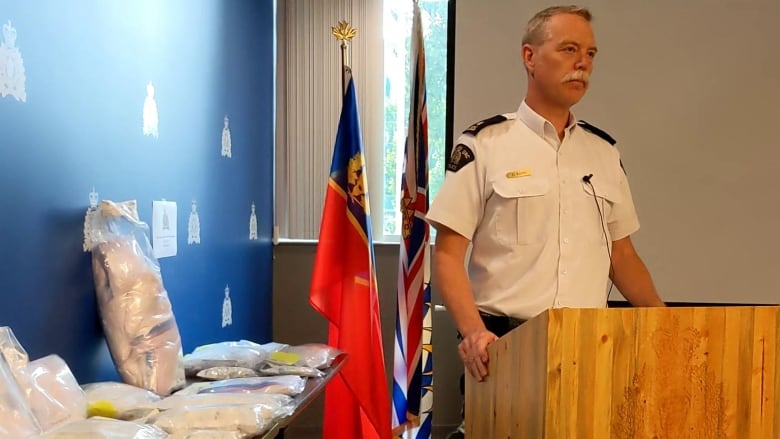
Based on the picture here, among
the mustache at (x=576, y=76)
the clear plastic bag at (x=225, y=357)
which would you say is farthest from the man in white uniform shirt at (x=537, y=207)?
the clear plastic bag at (x=225, y=357)

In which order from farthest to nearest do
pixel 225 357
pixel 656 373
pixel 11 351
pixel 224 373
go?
pixel 225 357 < pixel 224 373 < pixel 11 351 < pixel 656 373

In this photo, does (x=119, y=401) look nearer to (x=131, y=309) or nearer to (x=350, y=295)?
(x=131, y=309)

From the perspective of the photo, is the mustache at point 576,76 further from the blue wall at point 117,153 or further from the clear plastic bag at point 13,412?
the clear plastic bag at point 13,412

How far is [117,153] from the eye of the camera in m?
1.69

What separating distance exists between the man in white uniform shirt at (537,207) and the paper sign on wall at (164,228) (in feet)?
2.73

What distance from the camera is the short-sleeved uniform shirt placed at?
1.62 metres

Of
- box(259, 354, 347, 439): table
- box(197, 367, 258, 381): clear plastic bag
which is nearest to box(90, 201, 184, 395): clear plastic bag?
box(197, 367, 258, 381): clear plastic bag

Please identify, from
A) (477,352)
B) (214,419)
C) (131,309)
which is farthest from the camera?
(131,309)

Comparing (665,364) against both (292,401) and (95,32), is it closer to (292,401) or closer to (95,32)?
(292,401)

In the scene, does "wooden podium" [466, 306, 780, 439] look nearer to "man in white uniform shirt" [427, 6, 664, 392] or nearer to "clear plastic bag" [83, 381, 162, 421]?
"man in white uniform shirt" [427, 6, 664, 392]

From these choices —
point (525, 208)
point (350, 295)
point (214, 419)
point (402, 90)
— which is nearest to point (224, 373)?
point (214, 419)

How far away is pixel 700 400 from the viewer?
968mm

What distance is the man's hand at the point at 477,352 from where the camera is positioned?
137 centimetres

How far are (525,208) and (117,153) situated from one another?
1.02m
